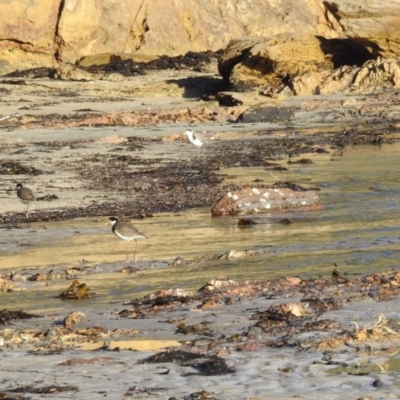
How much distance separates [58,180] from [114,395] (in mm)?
10072

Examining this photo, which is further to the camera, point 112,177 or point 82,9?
point 82,9

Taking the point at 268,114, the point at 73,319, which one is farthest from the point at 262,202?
the point at 268,114

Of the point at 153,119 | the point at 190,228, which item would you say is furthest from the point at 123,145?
the point at 190,228

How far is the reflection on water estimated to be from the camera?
318 inches

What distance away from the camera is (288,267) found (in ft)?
27.3

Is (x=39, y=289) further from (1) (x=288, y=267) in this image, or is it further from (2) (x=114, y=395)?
(2) (x=114, y=395)

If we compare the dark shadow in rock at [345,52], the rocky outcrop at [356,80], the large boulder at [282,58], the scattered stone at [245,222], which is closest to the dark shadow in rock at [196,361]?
the scattered stone at [245,222]

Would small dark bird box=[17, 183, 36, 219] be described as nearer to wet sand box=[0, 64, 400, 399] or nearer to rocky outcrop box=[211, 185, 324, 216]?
wet sand box=[0, 64, 400, 399]

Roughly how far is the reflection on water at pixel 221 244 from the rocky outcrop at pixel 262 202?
0.19 meters

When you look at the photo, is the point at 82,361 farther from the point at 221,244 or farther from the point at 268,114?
the point at 268,114

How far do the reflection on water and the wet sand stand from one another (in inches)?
3.7

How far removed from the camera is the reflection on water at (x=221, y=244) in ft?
26.5

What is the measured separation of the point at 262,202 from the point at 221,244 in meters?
2.12

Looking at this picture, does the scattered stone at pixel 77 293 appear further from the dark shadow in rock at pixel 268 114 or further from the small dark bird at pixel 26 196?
the dark shadow in rock at pixel 268 114
